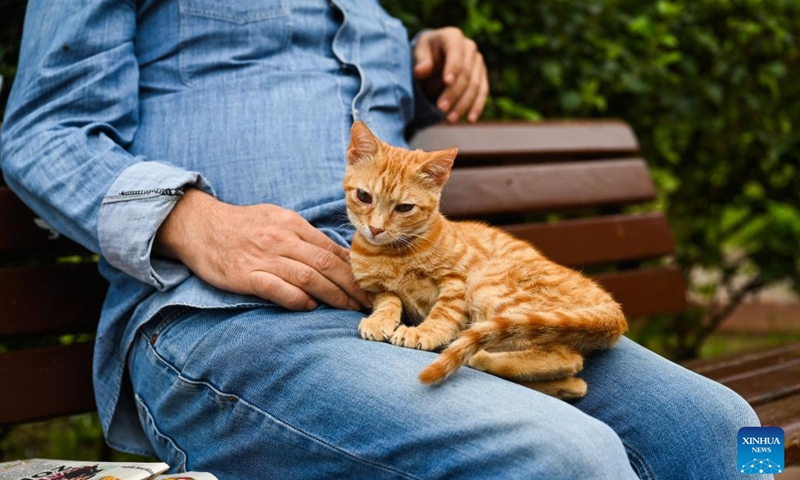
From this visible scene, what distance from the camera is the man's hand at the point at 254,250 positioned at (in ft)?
5.58

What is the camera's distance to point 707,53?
3.86m

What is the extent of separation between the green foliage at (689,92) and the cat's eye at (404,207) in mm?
1336

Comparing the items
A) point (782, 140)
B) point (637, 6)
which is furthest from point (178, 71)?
point (782, 140)

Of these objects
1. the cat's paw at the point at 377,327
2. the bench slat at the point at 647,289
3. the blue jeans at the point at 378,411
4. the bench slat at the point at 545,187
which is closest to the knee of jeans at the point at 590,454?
the blue jeans at the point at 378,411

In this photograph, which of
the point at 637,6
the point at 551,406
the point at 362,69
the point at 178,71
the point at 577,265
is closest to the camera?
the point at 551,406

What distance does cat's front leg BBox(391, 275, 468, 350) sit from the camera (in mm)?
1732

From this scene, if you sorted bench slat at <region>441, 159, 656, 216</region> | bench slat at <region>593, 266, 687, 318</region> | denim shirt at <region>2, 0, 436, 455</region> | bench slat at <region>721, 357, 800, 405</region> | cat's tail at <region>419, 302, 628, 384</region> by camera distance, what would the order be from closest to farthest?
cat's tail at <region>419, 302, 628, 384</region>
denim shirt at <region>2, 0, 436, 455</region>
bench slat at <region>721, 357, 800, 405</region>
bench slat at <region>441, 159, 656, 216</region>
bench slat at <region>593, 266, 687, 318</region>

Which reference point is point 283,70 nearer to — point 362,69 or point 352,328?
point 362,69

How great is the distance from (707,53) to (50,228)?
10.1 ft

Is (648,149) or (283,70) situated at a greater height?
(283,70)

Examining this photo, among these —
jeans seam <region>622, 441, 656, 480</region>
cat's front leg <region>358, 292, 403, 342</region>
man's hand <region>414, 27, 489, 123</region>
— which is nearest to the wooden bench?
man's hand <region>414, 27, 489, 123</region>

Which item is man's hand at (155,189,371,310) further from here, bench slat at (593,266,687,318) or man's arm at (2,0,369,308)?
bench slat at (593,266,687,318)

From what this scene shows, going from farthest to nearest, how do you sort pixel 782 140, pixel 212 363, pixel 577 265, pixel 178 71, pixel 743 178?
pixel 743 178, pixel 782 140, pixel 577 265, pixel 178 71, pixel 212 363

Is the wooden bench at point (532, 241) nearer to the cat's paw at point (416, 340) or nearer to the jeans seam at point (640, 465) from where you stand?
the jeans seam at point (640, 465)
